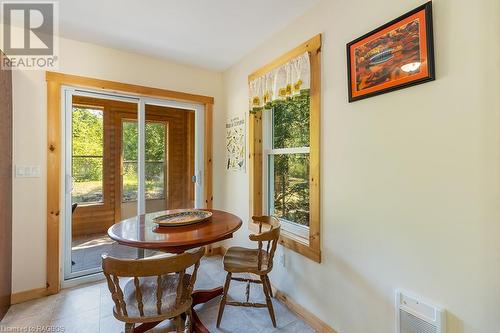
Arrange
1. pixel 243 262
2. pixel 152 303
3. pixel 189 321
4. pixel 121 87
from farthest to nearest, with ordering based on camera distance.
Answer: pixel 121 87
pixel 243 262
pixel 189 321
pixel 152 303

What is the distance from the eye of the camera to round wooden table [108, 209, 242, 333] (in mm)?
1474

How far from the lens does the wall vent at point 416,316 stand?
3.89 feet

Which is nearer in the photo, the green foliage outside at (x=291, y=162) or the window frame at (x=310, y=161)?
the window frame at (x=310, y=161)

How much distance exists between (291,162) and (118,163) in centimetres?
206

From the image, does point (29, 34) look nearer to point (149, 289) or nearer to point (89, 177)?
point (89, 177)

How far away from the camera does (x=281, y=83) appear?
217 cm

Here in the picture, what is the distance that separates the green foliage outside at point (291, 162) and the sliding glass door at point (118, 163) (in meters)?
1.18

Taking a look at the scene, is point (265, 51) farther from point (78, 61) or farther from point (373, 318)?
point (373, 318)

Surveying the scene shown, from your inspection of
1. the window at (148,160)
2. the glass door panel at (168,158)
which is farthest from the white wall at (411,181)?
the window at (148,160)

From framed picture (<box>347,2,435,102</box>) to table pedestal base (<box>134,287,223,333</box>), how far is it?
6.38ft

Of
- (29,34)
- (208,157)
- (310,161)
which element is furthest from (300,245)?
(29,34)

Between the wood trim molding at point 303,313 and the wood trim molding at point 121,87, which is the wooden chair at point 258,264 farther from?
the wood trim molding at point 121,87

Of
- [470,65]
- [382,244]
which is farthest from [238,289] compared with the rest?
[470,65]

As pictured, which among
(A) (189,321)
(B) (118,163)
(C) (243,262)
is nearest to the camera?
(A) (189,321)
